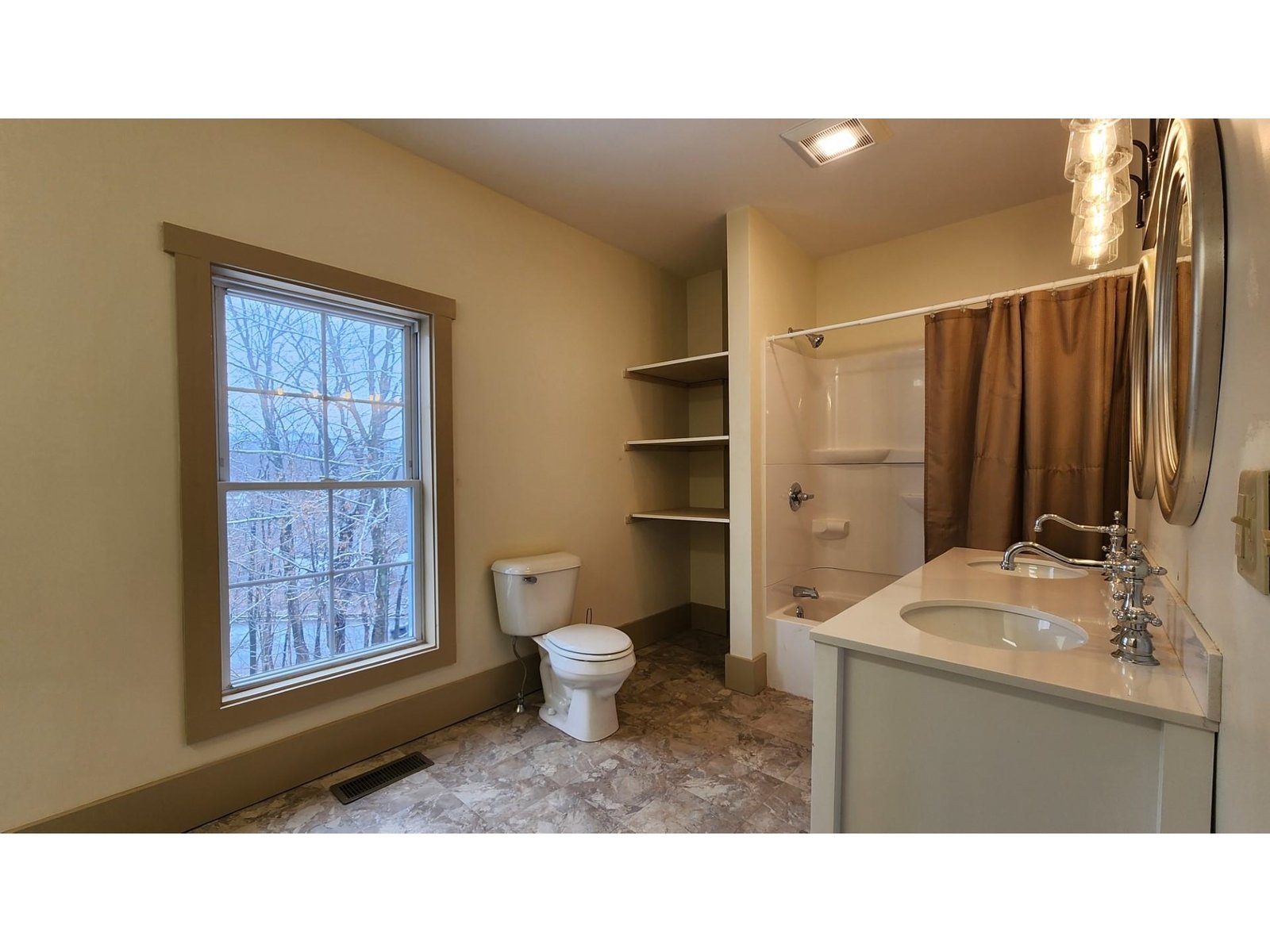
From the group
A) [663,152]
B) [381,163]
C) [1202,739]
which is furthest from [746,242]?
[1202,739]

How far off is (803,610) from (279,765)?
248 centimetres

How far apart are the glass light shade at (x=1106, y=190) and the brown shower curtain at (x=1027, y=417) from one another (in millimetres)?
972

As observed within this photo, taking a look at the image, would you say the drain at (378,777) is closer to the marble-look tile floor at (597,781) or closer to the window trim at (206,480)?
the marble-look tile floor at (597,781)

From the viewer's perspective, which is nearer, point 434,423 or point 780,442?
point 434,423

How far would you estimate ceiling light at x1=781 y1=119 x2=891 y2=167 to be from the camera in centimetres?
182

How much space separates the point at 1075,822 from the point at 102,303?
2537 millimetres

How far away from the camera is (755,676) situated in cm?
247

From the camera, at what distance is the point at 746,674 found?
248 cm

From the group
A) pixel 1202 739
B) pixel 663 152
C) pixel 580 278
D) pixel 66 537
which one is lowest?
pixel 1202 739

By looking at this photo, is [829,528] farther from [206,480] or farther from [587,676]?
[206,480]

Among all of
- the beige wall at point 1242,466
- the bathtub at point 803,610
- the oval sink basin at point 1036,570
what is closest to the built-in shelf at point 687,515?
the bathtub at point 803,610

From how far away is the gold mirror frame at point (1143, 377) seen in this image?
3.84 feet

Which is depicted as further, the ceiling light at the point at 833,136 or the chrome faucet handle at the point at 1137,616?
the ceiling light at the point at 833,136
